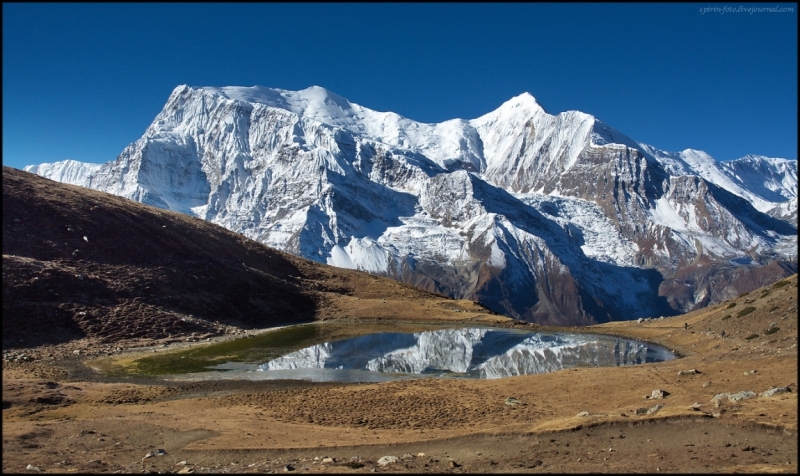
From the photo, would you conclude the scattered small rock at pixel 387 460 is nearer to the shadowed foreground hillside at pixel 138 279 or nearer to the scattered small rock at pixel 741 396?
the scattered small rock at pixel 741 396

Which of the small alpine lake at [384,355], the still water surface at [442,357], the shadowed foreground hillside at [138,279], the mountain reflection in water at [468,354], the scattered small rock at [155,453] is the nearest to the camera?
the scattered small rock at [155,453]

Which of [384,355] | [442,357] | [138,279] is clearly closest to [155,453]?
[384,355]

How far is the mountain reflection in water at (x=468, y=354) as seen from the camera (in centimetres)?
5697

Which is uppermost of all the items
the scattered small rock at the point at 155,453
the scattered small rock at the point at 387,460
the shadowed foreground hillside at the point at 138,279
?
the shadowed foreground hillside at the point at 138,279

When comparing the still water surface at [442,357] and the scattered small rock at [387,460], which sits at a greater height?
the still water surface at [442,357]

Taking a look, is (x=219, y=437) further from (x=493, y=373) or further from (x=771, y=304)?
(x=771, y=304)

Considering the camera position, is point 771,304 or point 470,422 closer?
point 470,422

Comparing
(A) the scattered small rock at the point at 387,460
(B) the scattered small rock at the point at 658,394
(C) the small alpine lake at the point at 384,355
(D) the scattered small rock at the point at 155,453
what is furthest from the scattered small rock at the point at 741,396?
(D) the scattered small rock at the point at 155,453

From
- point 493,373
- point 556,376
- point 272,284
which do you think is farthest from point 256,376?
point 272,284

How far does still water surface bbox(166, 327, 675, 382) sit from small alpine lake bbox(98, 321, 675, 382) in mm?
83

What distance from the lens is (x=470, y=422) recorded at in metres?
32.8

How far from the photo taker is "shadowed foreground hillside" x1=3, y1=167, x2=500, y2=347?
2635 inches

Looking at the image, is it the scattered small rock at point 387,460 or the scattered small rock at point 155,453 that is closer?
the scattered small rock at point 387,460

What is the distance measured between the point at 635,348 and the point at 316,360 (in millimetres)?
37871
